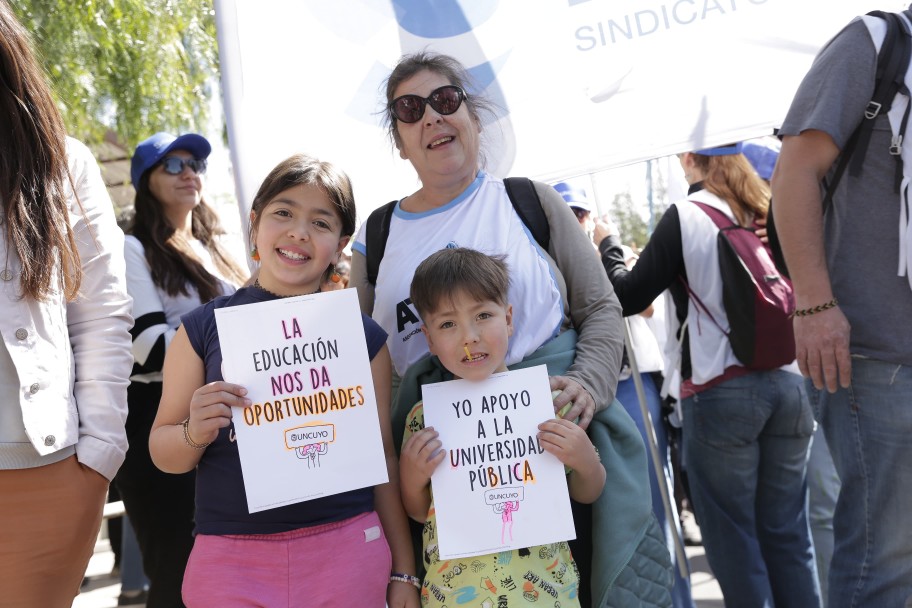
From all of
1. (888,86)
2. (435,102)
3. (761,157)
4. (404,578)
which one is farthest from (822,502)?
(435,102)

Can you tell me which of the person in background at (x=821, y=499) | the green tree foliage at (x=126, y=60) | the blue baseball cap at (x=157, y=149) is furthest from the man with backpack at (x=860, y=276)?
the green tree foliage at (x=126, y=60)

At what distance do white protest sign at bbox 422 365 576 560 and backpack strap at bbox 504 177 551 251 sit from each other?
1.55ft

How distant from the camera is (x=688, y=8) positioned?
3555 mm

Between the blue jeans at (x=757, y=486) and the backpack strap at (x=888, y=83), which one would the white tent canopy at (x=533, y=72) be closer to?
the backpack strap at (x=888, y=83)

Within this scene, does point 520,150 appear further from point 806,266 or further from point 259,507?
point 259,507

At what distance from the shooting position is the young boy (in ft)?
7.32

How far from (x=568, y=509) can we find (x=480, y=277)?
612 millimetres

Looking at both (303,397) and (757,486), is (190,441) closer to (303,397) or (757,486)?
(303,397)

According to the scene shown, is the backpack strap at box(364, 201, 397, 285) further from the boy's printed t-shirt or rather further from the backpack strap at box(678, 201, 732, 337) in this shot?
the backpack strap at box(678, 201, 732, 337)

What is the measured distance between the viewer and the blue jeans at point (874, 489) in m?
2.48

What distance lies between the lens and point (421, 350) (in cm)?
261

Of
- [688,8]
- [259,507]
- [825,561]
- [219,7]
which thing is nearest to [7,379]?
[259,507]

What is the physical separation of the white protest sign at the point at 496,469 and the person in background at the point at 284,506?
18cm

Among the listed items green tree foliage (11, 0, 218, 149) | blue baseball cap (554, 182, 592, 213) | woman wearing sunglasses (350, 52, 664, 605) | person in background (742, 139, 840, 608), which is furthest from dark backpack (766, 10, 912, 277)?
green tree foliage (11, 0, 218, 149)
